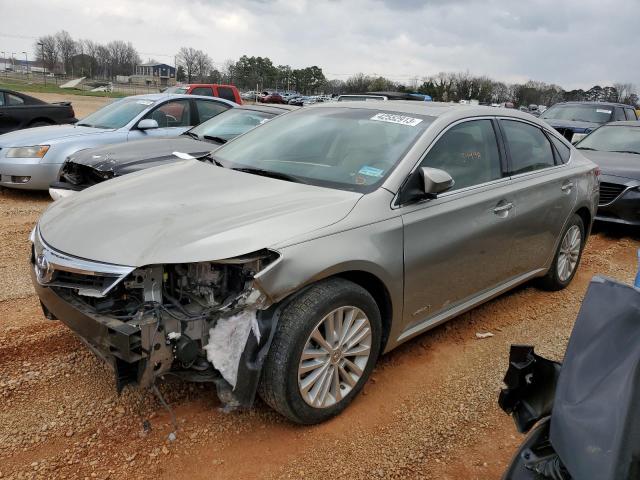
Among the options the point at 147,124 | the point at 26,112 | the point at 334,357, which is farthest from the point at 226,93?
the point at 334,357

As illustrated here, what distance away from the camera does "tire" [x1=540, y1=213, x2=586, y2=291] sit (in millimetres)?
4746

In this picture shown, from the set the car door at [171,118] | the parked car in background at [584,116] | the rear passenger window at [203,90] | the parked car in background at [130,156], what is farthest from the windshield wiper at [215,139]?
the parked car in background at [584,116]

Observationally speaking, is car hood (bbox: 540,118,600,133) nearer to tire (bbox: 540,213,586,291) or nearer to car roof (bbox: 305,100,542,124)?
tire (bbox: 540,213,586,291)

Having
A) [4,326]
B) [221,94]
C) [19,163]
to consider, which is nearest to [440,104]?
[4,326]

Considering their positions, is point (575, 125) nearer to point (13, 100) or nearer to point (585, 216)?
point (585, 216)

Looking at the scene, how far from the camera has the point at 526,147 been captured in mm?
4324

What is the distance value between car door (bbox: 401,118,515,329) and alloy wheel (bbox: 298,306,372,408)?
0.43 metres

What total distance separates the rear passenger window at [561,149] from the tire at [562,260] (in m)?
0.51

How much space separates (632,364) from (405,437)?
1561 mm

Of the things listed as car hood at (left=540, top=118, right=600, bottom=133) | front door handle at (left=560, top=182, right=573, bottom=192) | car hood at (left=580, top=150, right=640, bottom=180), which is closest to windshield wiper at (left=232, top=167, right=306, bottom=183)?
front door handle at (left=560, top=182, right=573, bottom=192)

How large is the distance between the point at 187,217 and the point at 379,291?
3.80 ft

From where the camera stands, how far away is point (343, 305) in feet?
9.00

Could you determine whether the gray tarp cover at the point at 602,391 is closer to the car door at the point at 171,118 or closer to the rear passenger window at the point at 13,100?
the car door at the point at 171,118

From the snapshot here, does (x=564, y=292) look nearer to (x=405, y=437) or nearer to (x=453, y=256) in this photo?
(x=453, y=256)
